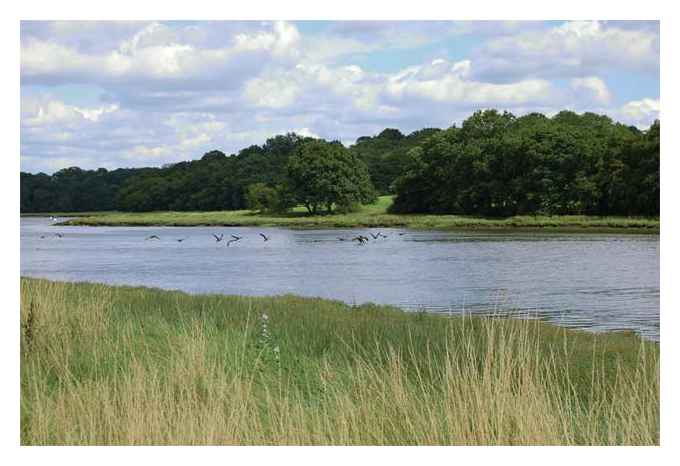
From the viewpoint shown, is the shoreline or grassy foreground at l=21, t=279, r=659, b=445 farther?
the shoreline

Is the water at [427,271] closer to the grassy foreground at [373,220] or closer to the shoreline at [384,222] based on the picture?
the shoreline at [384,222]

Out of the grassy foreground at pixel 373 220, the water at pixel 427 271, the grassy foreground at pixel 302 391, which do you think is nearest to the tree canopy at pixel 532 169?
the grassy foreground at pixel 373 220

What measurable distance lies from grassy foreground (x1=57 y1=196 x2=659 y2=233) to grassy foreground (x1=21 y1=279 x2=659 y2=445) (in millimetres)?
53536

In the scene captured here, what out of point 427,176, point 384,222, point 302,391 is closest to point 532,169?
point 384,222

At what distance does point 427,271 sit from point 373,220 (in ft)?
187

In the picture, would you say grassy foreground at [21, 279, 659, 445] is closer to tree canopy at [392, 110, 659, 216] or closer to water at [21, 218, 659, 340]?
water at [21, 218, 659, 340]

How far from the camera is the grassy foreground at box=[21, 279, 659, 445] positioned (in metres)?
7.43

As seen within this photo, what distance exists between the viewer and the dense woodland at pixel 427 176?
237ft

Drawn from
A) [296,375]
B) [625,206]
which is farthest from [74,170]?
[296,375]

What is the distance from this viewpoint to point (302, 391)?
8.97m

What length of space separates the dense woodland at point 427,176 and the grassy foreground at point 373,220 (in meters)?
2.00

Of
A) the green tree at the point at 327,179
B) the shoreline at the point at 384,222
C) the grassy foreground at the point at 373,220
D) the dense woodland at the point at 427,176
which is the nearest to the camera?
the shoreline at the point at 384,222

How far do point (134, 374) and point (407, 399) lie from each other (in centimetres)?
302

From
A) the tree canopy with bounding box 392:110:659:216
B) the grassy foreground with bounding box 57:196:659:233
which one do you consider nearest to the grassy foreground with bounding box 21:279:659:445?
the grassy foreground with bounding box 57:196:659:233
